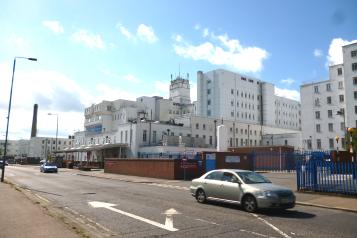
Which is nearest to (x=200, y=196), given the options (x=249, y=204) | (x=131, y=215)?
(x=249, y=204)

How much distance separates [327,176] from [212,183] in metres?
6.84

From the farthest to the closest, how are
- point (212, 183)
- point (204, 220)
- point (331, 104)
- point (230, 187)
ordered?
1. point (331, 104)
2. point (212, 183)
3. point (230, 187)
4. point (204, 220)

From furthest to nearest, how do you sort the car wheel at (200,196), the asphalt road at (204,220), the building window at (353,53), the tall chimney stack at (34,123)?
1. the tall chimney stack at (34,123)
2. the building window at (353,53)
3. the car wheel at (200,196)
4. the asphalt road at (204,220)

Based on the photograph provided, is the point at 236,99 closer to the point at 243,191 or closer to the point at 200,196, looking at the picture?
the point at 200,196

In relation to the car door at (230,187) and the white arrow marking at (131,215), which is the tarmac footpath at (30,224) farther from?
the car door at (230,187)

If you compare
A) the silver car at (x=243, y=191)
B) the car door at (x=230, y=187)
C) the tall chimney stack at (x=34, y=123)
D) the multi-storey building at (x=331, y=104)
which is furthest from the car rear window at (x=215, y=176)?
the tall chimney stack at (x=34, y=123)

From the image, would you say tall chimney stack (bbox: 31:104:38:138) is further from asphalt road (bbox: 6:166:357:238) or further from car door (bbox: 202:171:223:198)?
car door (bbox: 202:171:223:198)

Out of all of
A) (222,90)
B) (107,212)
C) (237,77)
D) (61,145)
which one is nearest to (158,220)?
(107,212)

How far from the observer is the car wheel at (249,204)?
504 inches

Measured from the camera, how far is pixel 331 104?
253ft

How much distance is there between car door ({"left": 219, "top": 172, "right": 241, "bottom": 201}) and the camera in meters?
13.6

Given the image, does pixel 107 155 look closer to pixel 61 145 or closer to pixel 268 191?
pixel 268 191

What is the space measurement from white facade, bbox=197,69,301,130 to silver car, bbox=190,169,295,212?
8444 cm

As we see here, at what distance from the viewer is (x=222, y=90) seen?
4031 inches
